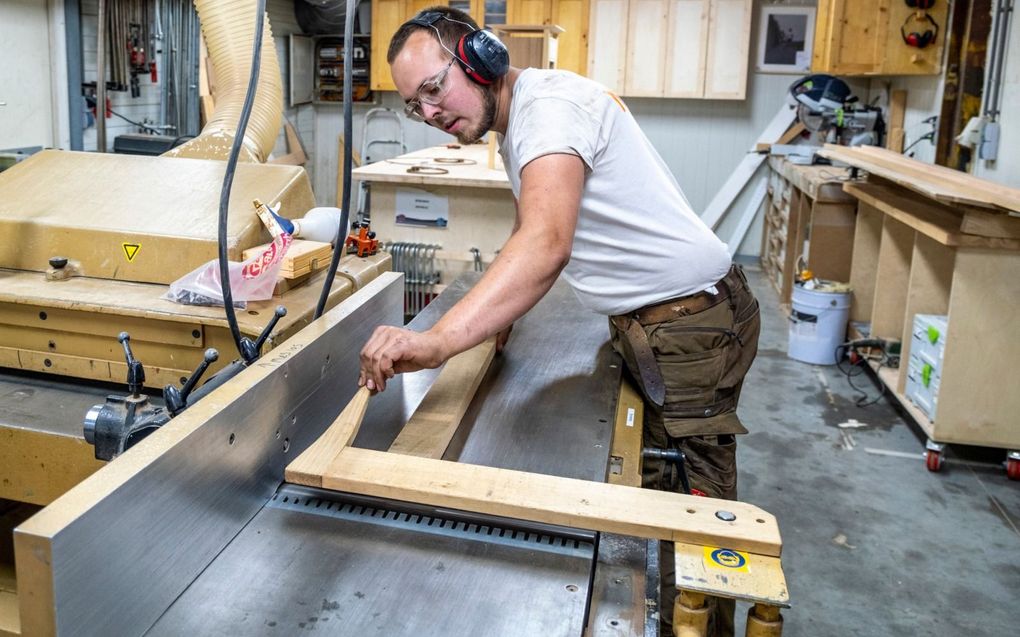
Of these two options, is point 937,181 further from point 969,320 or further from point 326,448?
point 326,448

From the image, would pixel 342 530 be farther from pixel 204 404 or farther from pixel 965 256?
pixel 965 256

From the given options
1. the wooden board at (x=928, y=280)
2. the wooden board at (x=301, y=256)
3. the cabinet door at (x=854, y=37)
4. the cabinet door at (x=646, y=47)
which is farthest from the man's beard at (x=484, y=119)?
the cabinet door at (x=646, y=47)

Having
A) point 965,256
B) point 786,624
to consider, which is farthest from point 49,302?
point 965,256

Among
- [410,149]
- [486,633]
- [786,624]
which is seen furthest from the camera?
[410,149]

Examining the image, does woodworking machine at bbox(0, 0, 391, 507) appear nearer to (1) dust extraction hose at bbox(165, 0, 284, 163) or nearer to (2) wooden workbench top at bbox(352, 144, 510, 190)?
(1) dust extraction hose at bbox(165, 0, 284, 163)

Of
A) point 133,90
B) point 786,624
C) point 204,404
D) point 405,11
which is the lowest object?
point 786,624

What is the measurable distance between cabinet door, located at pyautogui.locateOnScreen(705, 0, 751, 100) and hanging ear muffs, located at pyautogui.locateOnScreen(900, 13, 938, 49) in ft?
6.19

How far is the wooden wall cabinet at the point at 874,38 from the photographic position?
4.84 metres

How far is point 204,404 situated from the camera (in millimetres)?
1047

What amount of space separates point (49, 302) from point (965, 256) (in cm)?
294

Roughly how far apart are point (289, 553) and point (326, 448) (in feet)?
0.59

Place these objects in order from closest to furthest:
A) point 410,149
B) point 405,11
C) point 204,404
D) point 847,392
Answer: point 204,404 < point 847,392 < point 405,11 < point 410,149

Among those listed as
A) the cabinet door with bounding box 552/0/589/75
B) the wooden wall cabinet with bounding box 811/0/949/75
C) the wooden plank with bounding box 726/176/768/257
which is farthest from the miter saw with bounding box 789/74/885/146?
the cabinet door with bounding box 552/0/589/75

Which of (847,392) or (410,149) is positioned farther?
(410,149)
